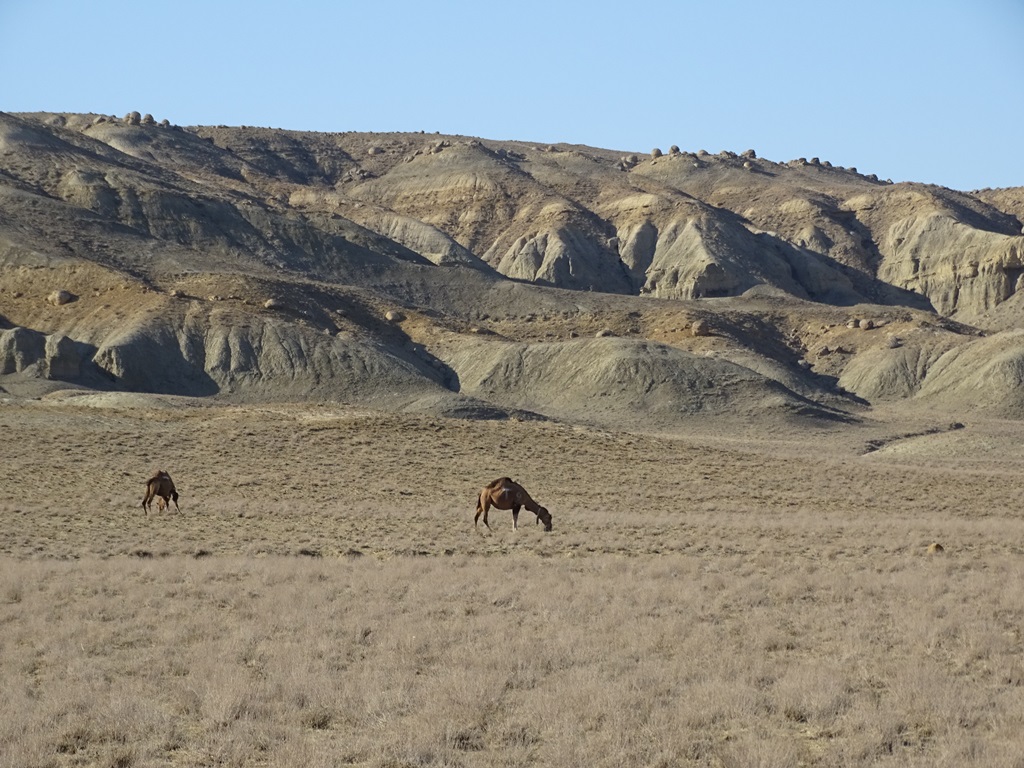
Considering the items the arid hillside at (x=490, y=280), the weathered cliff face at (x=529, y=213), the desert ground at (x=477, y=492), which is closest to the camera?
the desert ground at (x=477, y=492)

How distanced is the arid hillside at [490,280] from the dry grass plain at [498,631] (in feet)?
139

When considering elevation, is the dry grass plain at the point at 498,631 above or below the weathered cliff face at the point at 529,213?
below

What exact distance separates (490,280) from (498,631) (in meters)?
104

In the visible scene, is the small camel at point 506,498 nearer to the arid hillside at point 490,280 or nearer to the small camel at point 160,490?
the small camel at point 160,490

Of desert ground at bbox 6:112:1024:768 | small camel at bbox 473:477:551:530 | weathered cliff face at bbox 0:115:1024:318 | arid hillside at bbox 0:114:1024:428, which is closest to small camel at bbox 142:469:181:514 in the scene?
desert ground at bbox 6:112:1024:768

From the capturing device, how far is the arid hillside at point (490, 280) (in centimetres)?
8219

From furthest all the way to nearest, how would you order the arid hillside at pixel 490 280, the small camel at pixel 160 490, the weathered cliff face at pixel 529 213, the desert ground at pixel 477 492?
1. the weathered cliff face at pixel 529 213
2. the arid hillside at pixel 490 280
3. the small camel at pixel 160 490
4. the desert ground at pixel 477 492

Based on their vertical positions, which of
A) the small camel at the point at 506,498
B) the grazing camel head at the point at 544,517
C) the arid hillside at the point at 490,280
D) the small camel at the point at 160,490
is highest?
the arid hillside at the point at 490,280

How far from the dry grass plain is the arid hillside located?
42514 mm

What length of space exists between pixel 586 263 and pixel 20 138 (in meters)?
63.7

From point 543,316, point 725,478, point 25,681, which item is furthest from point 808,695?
point 543,316

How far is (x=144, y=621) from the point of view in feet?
51.3

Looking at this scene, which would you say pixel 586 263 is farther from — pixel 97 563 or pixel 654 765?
pixel 654 765

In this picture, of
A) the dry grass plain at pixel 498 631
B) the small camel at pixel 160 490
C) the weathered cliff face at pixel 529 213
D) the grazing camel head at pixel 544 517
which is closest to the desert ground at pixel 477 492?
the dry grass plain at pixel 498 631
